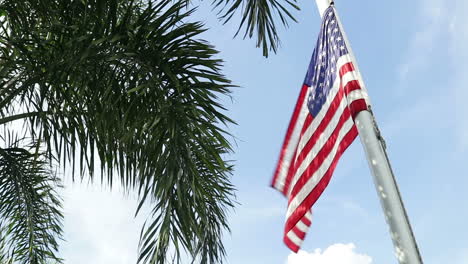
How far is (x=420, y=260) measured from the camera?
83.5 inches

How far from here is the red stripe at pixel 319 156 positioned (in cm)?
286

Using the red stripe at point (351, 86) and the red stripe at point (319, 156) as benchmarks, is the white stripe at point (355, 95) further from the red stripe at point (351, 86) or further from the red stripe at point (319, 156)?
the red stripe at point (319, 156)

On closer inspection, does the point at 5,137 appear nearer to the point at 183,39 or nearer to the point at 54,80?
the point at 54,80

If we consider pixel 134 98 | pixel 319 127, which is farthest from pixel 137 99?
pixel 319 127

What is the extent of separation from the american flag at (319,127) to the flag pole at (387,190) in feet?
0.39

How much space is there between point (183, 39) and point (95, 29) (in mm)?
708

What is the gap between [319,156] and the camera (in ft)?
9.84

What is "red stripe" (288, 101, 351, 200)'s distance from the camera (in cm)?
286

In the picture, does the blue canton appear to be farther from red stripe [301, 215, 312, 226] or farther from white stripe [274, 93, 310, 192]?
red stripe [301, 215, 312, 226]

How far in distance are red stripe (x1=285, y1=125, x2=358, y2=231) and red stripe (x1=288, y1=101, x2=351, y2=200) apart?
0.28 ft

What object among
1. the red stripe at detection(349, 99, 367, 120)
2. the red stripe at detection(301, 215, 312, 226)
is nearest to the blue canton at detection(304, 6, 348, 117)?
the red stripe at detection(349, 99, 367, 120)

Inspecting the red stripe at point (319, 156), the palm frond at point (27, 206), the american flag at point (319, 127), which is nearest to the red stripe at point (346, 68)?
the american flag at point (319, 127)

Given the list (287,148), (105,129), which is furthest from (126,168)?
(287,148)

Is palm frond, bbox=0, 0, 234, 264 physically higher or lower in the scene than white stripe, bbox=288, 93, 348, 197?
higher
